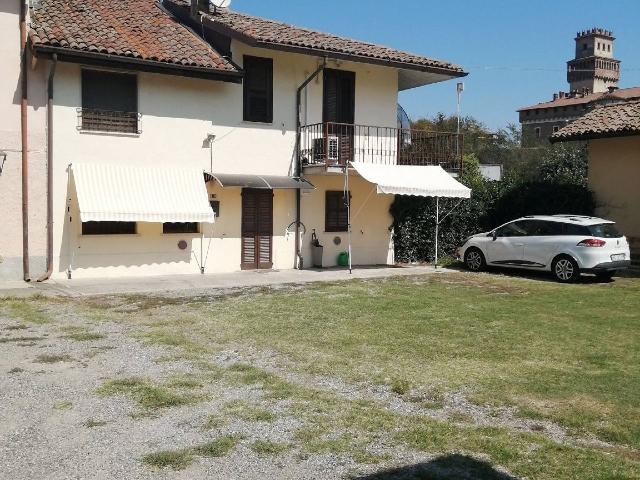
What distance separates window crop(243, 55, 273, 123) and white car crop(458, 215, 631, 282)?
7687 millimetres

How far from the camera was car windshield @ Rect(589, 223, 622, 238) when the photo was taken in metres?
17.5

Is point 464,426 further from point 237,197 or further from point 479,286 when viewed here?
point 237,197

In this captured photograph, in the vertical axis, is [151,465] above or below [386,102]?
below

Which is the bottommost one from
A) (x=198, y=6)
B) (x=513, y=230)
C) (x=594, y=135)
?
(x=513, y=230)

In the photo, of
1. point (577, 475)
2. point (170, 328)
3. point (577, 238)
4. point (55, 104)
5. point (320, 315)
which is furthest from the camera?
point (577, 238)

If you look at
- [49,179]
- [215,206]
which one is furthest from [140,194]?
[215,206]

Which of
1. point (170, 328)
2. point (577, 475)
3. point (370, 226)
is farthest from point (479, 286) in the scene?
point (577, 475)

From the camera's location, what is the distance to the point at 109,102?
16984 millimetres

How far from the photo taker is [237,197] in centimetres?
1916

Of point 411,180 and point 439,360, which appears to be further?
point 411,180

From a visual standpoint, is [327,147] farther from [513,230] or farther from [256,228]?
[513,230]

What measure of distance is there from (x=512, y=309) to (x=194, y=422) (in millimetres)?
8602

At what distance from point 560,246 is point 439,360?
10530mm

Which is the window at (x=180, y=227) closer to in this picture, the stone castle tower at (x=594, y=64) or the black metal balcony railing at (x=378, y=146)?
the black metal balcony railing at (x=378, y=146)
